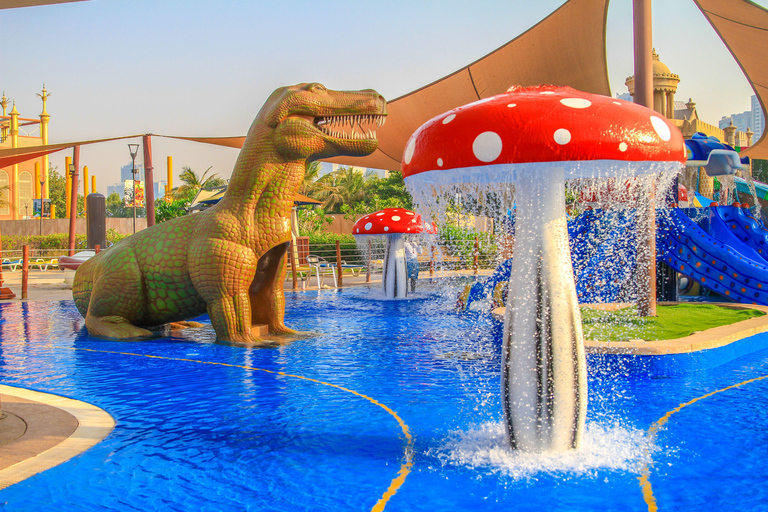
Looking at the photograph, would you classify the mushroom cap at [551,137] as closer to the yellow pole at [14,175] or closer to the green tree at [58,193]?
the yellow pole at [14,175]

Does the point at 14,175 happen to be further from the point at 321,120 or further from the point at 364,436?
the point at 364,436

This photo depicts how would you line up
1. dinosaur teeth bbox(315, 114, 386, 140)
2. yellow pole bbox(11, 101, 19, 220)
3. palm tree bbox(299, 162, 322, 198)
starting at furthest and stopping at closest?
yellow pole bbox(11, 101, 19, 220) < palm tree bbox(299, 162, 322, 198) < dinosaur teeth bbox(315, 114, 386, 140)

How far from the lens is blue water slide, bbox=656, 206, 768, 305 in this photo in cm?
795

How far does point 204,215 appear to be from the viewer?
604 centimetres

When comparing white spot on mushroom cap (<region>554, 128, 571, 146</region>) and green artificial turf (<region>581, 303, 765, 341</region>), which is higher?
white spot on mushroom cap (<region>554, 128, 571, 146</region>)

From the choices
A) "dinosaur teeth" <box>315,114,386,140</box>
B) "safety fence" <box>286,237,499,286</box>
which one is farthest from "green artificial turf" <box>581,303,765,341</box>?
"safety fence" <box>286,237,499,286</box>

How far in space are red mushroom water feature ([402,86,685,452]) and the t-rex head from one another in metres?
2.98

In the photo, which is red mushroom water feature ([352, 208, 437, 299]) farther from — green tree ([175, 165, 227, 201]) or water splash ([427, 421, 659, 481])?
green tree ([175, 165, 227, 201])

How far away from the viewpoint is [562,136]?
2.30 metres

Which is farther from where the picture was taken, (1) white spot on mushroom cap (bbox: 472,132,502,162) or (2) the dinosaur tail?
(2) the dinosaur tail

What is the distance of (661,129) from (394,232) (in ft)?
26.9

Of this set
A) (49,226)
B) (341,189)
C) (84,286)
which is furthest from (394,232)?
(341,189)

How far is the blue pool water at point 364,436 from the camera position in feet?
8.05

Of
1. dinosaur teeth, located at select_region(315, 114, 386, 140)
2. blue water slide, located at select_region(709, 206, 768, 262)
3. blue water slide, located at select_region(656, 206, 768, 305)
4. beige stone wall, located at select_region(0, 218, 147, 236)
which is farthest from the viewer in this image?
beige stone wall, located at select_region(0, 218, 147, 236)
